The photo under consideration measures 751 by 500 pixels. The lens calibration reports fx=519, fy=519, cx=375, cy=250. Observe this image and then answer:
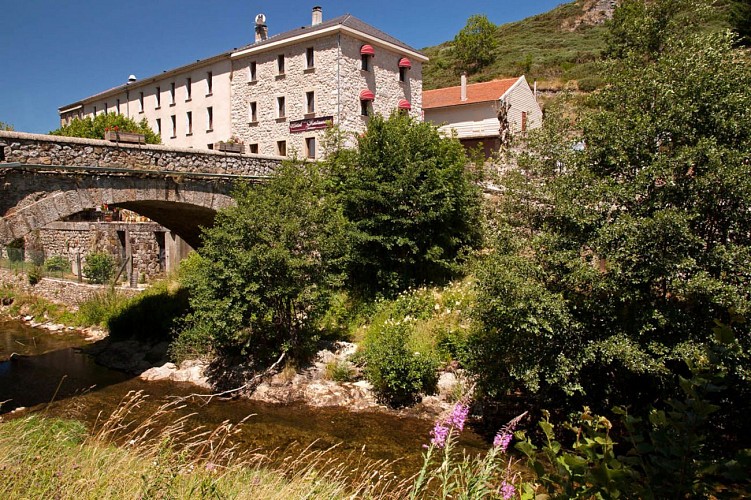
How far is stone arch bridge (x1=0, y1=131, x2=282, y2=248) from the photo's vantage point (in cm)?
1087

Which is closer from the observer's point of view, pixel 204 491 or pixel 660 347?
Answer: pixel 204 491

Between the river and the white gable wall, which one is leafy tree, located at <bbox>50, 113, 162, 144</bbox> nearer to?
the white gable wall

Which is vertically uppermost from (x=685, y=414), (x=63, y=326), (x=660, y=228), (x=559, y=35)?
(x=559, y=35)

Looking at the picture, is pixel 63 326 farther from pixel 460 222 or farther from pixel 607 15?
pixel 607 15

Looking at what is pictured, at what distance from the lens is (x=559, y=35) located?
64.9 m

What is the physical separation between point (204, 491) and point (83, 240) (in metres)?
23.6

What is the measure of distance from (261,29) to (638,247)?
28545mm

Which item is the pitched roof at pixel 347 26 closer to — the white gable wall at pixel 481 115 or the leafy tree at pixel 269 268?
the white gable wall at pixel 481 115

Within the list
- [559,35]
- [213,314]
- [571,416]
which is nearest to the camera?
[571,416]

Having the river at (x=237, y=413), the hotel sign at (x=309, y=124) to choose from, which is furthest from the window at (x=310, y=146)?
the river at (x=237, y=413)

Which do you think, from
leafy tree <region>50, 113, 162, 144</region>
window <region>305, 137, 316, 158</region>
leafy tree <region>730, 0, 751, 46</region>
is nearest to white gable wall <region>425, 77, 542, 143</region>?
window <region>305, 137, 316, 158</region>

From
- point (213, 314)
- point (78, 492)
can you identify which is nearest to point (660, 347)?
point (78, 492)

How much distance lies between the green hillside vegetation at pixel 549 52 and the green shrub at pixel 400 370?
105ft

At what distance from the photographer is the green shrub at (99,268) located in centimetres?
2083
